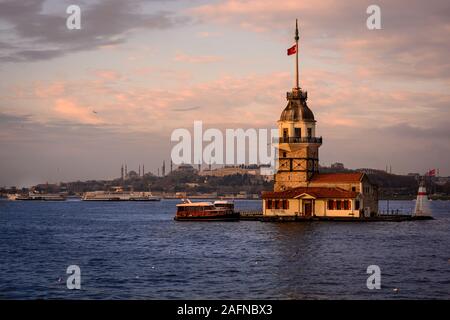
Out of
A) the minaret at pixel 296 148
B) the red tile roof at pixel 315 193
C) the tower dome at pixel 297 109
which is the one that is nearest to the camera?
the red tile roof at pixel 315 193

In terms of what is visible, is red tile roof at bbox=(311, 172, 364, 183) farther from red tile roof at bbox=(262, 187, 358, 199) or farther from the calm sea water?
the calm sea water

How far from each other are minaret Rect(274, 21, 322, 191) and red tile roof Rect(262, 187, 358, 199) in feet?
7.31

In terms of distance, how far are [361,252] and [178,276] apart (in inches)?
795

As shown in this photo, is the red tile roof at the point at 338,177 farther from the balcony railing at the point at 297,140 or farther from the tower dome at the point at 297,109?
the tower dome at the point at 297,109

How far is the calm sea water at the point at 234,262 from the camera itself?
45.9 meters

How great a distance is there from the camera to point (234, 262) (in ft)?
195

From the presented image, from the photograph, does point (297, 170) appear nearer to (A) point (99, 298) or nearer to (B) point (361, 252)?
(B) point (361, 252)

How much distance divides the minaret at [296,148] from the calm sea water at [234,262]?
1151 cm

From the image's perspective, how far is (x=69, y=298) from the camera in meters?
44.0

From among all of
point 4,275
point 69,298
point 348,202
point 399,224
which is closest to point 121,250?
point 4,275

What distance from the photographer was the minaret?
105919 mm

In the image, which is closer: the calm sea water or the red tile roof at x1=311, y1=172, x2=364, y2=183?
the calm sea water

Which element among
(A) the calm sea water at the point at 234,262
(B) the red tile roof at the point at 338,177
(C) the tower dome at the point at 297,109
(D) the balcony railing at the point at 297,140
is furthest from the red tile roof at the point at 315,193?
(C) the tower dome at the point at 297,109

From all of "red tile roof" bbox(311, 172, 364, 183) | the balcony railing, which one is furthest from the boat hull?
the balcony railing
